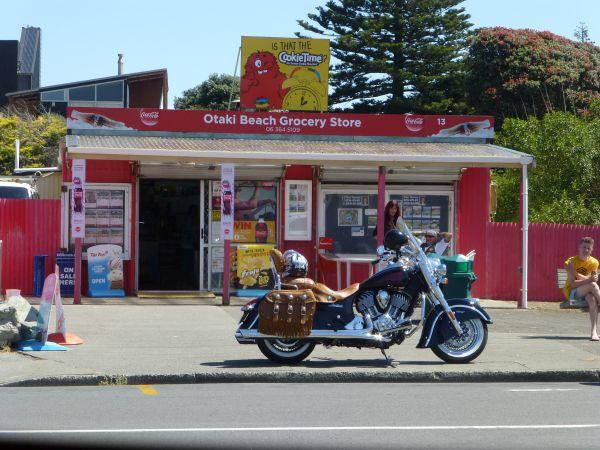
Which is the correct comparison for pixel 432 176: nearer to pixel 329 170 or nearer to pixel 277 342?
pixel 329 170

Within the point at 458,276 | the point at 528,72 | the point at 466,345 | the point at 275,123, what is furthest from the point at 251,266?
the point at 528,72

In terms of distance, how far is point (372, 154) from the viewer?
59.4ft

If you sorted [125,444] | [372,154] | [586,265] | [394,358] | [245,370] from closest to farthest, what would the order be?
[125,444], [245,370], [394,358], [586,265], [372,154]

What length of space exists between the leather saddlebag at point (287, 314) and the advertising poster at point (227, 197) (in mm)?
6880

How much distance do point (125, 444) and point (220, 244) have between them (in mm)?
12454

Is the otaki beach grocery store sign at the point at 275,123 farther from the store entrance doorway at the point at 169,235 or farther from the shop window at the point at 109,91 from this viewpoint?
the shop window at the point at 109,91

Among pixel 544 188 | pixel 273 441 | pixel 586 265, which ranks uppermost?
pixel 544 188

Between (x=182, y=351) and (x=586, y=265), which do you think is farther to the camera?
(x=586, y=265)

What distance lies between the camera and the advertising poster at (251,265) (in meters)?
19.3

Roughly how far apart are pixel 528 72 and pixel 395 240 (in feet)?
101

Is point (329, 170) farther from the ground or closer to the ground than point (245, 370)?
farther from the ground

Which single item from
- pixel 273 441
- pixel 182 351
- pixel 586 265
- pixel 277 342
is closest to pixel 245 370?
pixel 277 342

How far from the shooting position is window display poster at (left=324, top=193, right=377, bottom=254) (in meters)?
19.9

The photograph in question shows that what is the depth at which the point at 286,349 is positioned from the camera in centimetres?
1147
